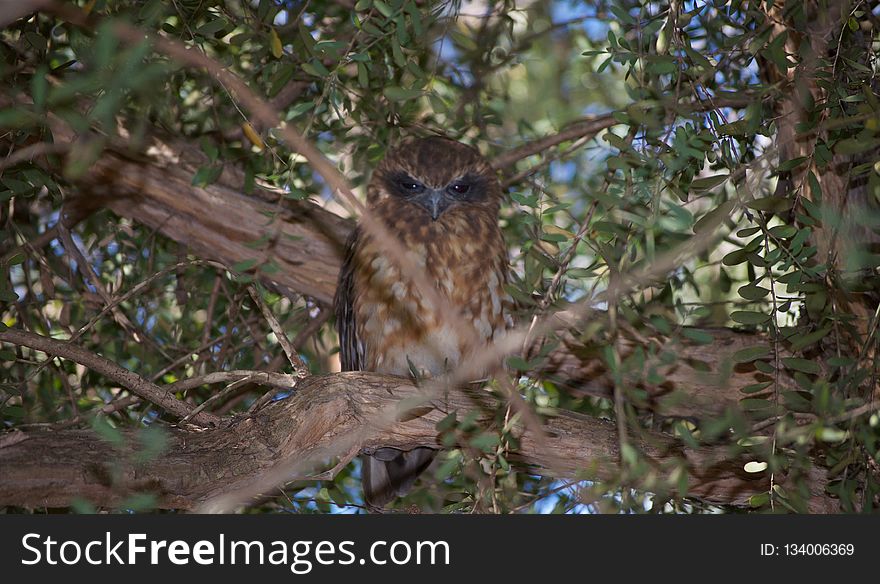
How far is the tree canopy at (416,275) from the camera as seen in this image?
1.73m

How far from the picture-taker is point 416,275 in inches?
48.4

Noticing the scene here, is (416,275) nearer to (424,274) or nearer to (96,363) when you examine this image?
(96,363)

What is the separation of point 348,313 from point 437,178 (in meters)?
0.59

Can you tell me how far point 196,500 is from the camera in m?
2.05

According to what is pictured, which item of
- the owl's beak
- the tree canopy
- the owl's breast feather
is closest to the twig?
the tree canopy

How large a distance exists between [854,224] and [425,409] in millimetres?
1329

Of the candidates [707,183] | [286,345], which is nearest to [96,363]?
[286,345]

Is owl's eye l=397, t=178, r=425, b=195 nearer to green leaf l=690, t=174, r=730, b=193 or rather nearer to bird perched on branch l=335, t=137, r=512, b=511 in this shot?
bird perched on branch l=335, t=137, r=512, b=511

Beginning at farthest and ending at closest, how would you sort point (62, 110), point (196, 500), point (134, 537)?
point (196, 500) → point (134, 537) → point (62, 110)

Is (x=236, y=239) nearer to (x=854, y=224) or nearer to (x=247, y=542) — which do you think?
(x=247, y=542)

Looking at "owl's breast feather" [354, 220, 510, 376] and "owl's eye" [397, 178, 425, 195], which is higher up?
"owl's eye" [397, 178, 425, 195]

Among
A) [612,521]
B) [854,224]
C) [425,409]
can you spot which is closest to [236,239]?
[425,409]

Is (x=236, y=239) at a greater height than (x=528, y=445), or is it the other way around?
(x=236, y=239)

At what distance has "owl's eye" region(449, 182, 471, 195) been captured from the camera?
3.19 metres
